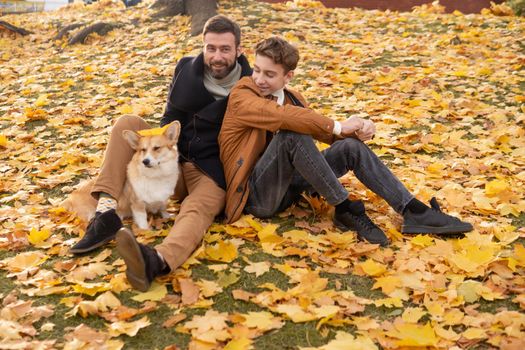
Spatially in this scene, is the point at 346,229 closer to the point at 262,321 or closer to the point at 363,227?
the point at 363,227

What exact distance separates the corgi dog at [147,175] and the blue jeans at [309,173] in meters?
0.59

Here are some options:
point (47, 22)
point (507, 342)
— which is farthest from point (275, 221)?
point (47, 22)

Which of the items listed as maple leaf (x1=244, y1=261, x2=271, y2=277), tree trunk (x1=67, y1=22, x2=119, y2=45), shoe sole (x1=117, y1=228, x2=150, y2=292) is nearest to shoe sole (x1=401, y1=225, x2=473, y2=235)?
maple leaf (x1=244, y1=261, x2=271, y2=277)

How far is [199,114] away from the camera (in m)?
3.72

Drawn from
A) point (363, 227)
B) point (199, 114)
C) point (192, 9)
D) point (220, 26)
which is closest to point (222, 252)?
point (363, 227)

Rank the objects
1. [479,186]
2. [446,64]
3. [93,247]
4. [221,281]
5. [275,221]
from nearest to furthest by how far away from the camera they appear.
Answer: [221,281]
[93,247]
[275,221]
[479,186]
[446,64]

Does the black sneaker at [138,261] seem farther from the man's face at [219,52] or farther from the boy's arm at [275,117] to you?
the man's face at [219,52]

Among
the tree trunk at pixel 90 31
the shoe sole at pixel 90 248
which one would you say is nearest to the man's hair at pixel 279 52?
the shoe sole at pixel 90 248

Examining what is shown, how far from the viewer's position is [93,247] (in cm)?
325

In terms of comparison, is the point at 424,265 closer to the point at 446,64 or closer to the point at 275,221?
the point at 275,221

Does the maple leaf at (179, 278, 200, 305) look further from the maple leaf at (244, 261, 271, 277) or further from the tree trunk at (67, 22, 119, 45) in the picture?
the tree trunk at (67, 22, 119, 45)

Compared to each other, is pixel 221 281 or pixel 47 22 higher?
pixel 47 22

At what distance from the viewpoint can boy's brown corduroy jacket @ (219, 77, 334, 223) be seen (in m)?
3.26

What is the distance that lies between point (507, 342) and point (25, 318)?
2420 mm
